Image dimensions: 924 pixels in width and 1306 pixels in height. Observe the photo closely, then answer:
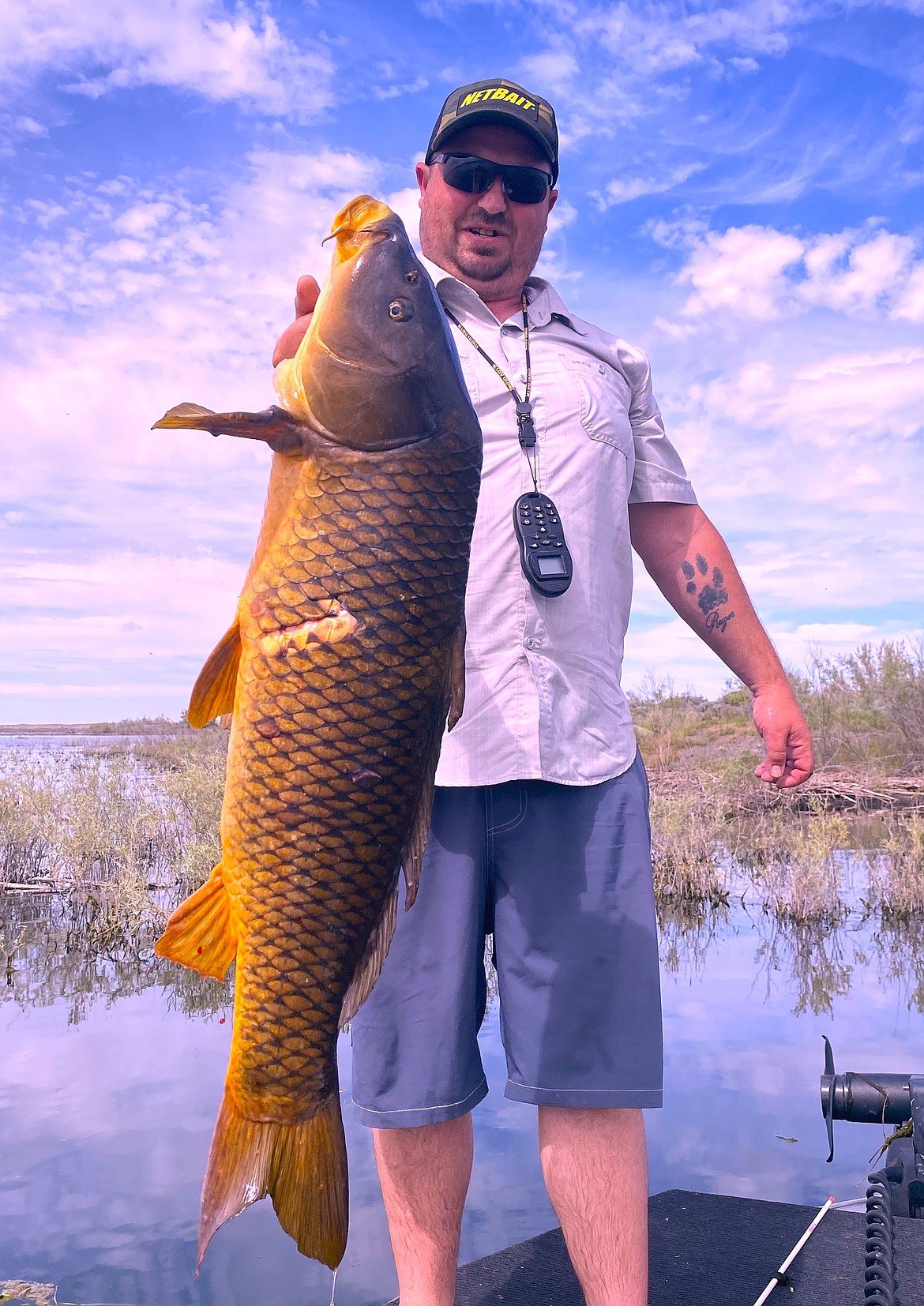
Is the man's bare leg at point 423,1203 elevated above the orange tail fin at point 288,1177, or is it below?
below

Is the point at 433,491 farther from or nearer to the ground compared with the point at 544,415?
nearer to the ground

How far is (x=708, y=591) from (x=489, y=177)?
1332 millimetres

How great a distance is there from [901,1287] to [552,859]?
210 cm

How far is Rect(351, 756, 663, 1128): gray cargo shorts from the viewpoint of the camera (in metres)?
2.26

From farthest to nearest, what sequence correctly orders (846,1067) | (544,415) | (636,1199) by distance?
(846,1067) < (544,415) < (636,1199)

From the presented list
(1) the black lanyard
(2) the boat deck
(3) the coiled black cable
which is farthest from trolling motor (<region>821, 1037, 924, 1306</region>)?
(1) the black lanyard

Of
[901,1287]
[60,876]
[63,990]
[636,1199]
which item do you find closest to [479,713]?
[636,1199]

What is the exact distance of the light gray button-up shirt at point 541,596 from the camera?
231 centimetres

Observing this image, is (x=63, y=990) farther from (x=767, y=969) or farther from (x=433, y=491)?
(x=433, y=491)

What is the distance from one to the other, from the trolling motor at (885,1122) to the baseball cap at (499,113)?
98.8 inches

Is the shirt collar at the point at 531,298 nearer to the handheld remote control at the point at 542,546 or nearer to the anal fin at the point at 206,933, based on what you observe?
the handheld remote control at the point at 542,546

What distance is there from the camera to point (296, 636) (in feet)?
5.55

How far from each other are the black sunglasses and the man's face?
1 cm

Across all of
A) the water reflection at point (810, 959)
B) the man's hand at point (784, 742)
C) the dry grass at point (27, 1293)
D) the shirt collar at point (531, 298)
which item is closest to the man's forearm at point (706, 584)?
the man's hand at point (784, 742)
